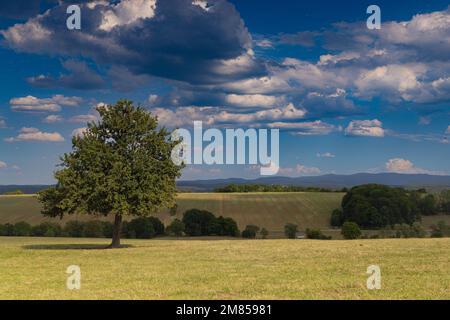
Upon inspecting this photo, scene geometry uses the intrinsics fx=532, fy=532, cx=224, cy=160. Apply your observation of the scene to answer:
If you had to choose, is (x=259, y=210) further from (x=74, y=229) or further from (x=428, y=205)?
(x=74, y=229)

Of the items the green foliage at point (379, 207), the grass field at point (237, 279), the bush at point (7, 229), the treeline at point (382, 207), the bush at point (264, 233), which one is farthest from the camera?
the treeline at point (382, 207)

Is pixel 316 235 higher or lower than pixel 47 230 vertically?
lower

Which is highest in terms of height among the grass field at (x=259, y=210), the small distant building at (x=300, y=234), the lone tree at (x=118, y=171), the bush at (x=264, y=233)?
the lone tree at (x=118, y=171)

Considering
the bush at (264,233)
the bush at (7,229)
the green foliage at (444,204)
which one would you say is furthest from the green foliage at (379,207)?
the bush at (7,229)

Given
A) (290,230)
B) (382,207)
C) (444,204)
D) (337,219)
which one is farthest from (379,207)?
(444,204)

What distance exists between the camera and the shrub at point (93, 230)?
110463 mm

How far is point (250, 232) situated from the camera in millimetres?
115250

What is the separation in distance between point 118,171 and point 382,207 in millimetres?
89051

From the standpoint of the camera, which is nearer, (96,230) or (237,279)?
(237,279)

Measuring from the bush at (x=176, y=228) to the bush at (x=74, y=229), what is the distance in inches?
717

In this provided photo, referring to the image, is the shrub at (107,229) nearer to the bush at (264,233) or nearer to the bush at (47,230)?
the bush at (47,230)
